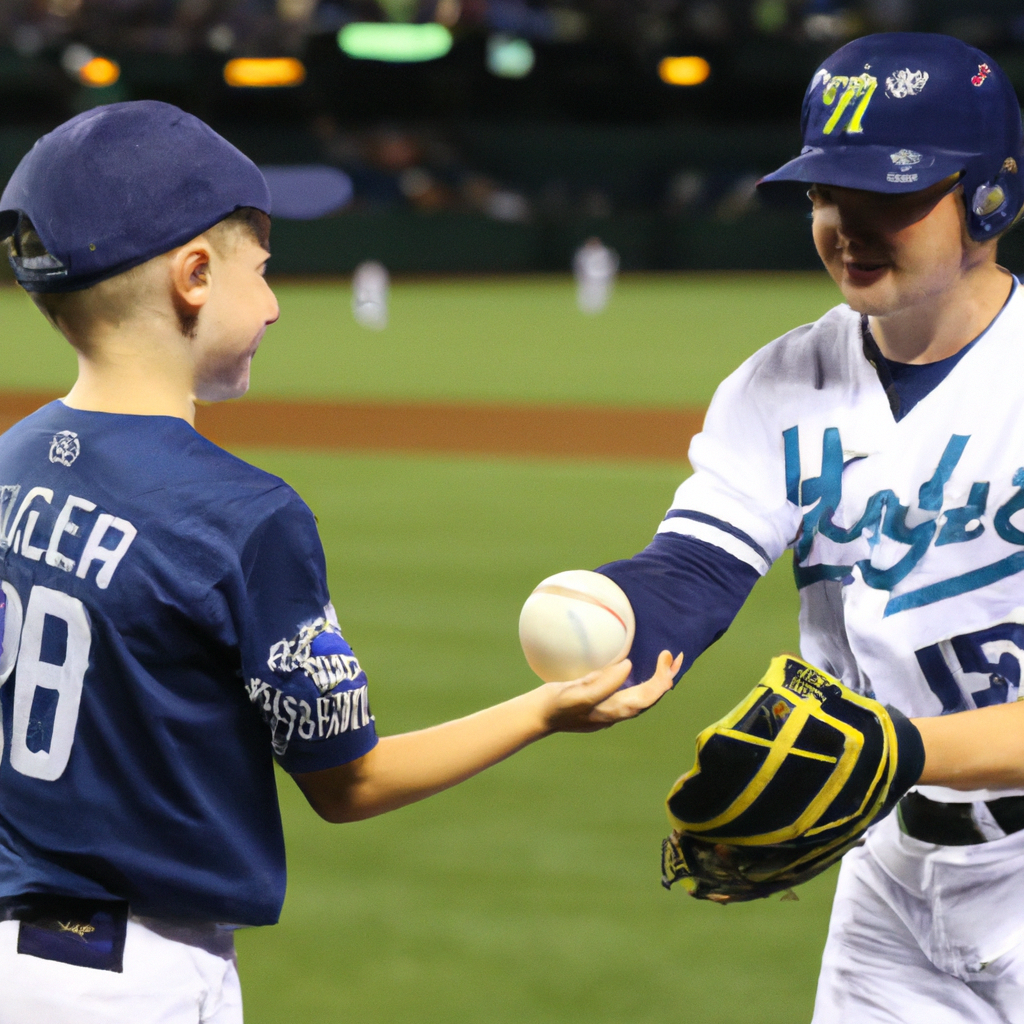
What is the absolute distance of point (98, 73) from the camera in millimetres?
33156

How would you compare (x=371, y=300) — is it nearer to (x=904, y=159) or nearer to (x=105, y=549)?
(x=904, y=159)

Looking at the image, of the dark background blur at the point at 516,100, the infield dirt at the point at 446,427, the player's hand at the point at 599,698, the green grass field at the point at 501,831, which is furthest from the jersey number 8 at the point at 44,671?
the dark background blur at the point at 516,100

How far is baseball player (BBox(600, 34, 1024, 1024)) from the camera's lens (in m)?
2.23

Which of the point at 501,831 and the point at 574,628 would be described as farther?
the point at 501,831

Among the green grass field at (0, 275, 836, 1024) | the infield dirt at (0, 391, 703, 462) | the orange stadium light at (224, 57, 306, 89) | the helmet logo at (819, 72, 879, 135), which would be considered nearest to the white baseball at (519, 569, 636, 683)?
the helmet logo at (819, 72, 879, 135)

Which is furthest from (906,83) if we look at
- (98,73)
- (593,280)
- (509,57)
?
(509,57)

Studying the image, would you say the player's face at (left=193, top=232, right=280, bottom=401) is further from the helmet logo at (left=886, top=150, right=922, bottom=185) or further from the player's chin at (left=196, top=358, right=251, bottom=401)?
the helmet logo at (left=886, top=150, right=922, bottom=185)

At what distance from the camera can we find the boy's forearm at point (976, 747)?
2.11 meters

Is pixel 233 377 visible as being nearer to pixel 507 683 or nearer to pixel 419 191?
pixel 507 683

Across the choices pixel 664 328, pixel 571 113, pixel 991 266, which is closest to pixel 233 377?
pixel 991 266

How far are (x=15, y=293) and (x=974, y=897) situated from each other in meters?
30.0

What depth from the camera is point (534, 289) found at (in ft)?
105

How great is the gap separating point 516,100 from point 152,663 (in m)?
36.4

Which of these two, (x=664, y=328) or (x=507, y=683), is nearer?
(x=507, y=683)
